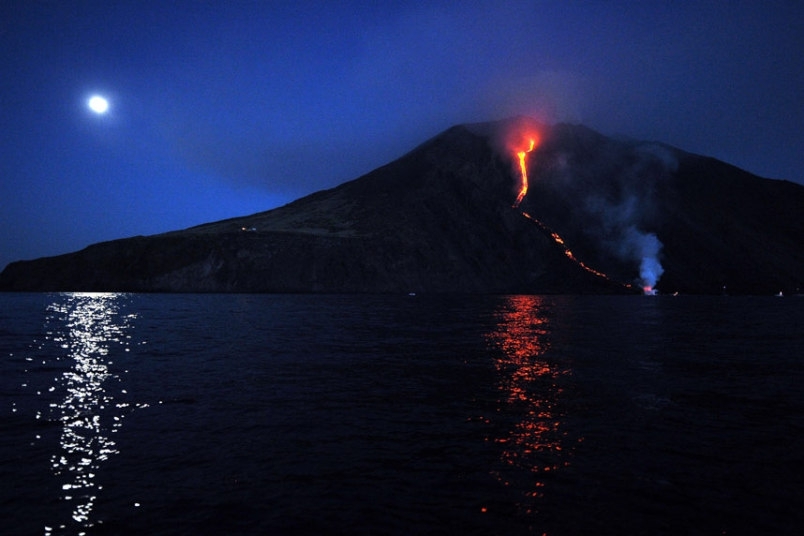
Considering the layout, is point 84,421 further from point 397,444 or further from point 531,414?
point 531,414

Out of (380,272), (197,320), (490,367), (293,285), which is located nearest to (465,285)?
(380,272)

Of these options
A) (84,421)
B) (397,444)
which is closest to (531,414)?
(397,444)

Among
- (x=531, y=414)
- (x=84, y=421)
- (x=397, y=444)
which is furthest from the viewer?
(x=531, y=414)

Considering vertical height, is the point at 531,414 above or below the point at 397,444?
below

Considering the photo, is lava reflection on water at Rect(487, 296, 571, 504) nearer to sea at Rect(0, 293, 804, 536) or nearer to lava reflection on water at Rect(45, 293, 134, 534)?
sea at Rect(0, 293, 804, 536)

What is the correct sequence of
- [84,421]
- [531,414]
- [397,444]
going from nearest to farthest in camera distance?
[397,444] → [84,421] → [531,414]

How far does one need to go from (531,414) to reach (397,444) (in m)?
6.47

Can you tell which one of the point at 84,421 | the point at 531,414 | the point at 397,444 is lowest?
the point at 531,414

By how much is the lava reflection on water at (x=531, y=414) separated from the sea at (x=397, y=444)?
10 centimetres

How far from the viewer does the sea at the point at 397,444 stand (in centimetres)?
1087

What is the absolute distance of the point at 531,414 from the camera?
19578 mm

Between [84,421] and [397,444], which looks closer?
[397,444]

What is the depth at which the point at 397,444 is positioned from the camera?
51.5 ft

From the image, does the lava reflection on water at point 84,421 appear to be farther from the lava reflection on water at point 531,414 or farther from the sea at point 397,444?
the lava reflection on water at point 531,414
